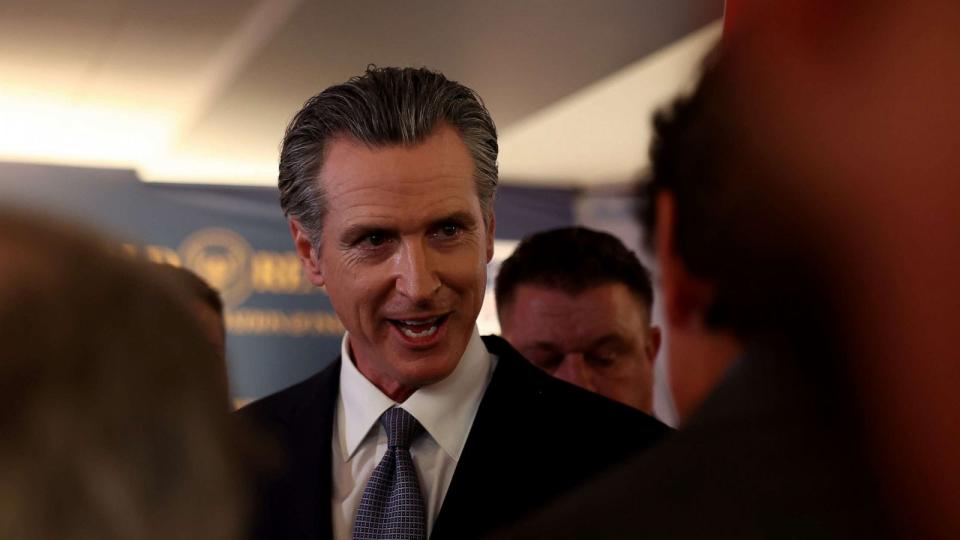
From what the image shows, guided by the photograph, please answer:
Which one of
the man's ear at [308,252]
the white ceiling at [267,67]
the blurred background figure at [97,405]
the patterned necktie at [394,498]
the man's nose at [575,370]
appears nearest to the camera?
the blurred background figure at [97,405]

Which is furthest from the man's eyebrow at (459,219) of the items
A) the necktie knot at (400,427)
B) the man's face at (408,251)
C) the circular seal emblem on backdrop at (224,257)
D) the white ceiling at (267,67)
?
the circular seal emblem on backdrop at (224,257)

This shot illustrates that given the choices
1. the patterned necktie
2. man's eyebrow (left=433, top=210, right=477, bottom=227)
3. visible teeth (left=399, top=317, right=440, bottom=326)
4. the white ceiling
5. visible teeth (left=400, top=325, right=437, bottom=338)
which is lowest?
the patterned necktie

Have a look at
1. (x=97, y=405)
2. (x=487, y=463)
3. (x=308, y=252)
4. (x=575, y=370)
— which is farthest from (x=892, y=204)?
(x=575, y=370)

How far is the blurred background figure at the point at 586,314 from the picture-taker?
2.33 metres

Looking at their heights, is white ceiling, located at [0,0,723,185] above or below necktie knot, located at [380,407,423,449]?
above

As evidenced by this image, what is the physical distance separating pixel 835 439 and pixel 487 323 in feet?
19.1

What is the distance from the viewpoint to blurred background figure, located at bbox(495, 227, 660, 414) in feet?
7.66

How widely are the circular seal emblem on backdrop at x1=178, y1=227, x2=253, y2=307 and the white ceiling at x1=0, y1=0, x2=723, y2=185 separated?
437 mm

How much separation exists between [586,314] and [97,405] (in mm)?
1798

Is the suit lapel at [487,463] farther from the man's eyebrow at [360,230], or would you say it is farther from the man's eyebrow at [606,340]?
the man's eyebrow at [606,340]

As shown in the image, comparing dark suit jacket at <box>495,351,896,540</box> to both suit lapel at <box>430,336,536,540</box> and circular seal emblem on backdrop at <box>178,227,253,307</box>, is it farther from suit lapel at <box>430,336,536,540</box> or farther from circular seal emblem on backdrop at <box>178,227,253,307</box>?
circular seal emblem on backdrop at <box>178,227,253,307</box>

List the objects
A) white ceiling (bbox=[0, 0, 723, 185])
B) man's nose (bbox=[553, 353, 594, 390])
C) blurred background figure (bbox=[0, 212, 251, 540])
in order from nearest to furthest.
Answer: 1. blurred background figure (bbox=[0, 212, 251, 540])
2. man's nose (bbox=[553, 353, 594, 390])
3. white ceiling (bbox=[0, 0, 723, 185])

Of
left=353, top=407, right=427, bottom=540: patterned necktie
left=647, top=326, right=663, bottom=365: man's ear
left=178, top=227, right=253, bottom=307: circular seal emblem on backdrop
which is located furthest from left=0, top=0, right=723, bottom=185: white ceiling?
left=353, top=407, right=427, bottom=540: patterned necktie

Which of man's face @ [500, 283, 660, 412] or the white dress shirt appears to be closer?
the white dress shirt
